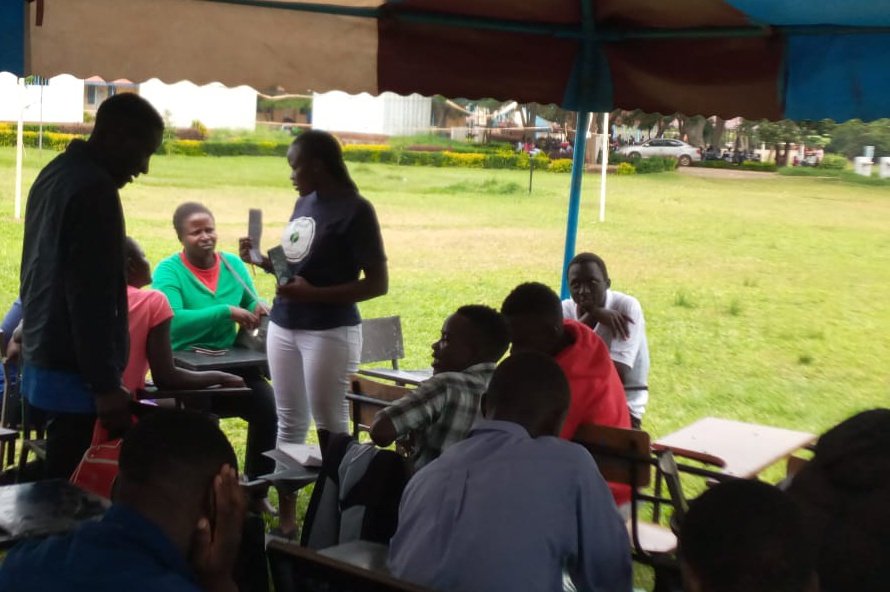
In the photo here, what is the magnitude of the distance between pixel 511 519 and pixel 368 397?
1897 mm

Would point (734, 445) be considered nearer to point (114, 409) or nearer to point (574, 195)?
point (574, 195)

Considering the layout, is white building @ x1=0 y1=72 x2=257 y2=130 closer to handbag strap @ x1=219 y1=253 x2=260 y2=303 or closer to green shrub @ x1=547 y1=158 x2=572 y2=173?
green shrub @ x1=547 y1=158 x2=572 y2=173

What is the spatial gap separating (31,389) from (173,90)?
2749 cm

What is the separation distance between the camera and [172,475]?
1851mm

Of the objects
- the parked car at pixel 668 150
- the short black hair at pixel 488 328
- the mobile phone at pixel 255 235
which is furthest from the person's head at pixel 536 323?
the parked car at pixel 668 150

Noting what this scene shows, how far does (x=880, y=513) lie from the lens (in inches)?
83.3

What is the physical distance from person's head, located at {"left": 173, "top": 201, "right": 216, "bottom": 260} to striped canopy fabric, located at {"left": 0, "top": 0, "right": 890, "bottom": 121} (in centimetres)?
113

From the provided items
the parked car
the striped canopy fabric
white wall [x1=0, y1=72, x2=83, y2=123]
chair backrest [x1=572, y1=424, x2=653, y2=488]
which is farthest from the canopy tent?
white wall [x1=0, y1=72, x2=83, y2=123]

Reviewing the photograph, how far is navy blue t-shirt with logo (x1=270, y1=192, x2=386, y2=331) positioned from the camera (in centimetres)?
452

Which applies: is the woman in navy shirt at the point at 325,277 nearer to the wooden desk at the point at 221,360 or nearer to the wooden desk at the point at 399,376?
the wooden desk at the point at 221,360

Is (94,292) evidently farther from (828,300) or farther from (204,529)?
(828,300)

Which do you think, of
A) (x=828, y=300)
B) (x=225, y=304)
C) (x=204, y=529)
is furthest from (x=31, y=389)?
(x=828, y=300)

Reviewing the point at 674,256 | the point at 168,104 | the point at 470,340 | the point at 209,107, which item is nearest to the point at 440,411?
the point at 470,340

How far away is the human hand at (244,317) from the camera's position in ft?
17.1
